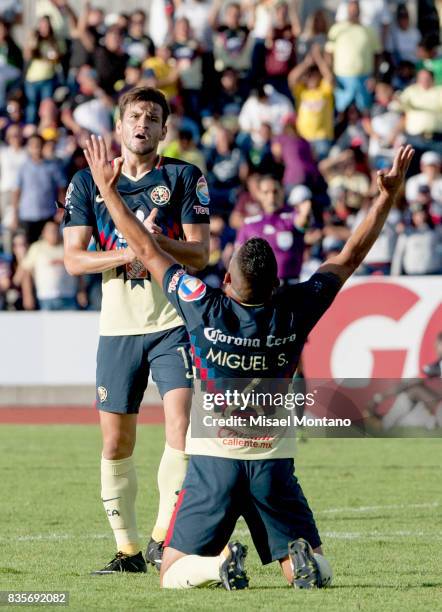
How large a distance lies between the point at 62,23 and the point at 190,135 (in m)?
4.50

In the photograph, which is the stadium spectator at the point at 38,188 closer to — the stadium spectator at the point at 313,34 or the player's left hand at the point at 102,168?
the stadium spectator at the point at 313,34

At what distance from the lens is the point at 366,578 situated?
23.7 ft

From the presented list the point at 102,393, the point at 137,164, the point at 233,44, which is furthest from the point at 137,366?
the point at 233,44

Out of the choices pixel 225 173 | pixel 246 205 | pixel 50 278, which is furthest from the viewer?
pixel 225 173

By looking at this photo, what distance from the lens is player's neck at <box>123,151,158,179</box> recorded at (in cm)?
802

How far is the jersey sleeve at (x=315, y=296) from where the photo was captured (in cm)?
666

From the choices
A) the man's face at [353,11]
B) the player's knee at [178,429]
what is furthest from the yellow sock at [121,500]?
the man's face at [353,11]

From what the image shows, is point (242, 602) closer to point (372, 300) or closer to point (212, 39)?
point (372, 300)

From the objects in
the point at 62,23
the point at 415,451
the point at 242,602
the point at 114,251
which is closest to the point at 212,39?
the point at 62,23

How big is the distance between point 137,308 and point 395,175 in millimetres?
1805

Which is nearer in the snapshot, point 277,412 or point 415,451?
point 277,412

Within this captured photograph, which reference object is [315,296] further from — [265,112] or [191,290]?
[265,112]

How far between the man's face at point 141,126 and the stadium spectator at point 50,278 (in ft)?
35.2

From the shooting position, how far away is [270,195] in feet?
47.5
